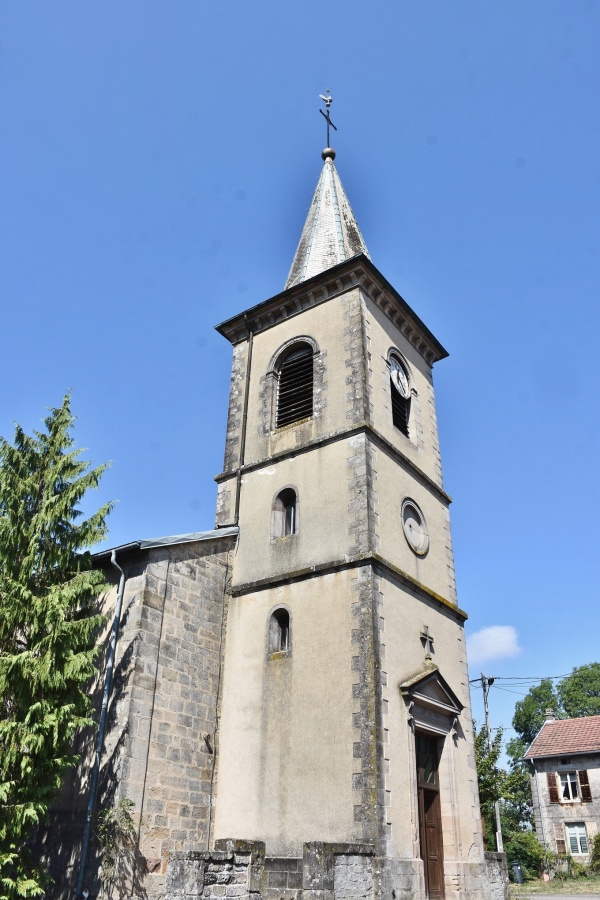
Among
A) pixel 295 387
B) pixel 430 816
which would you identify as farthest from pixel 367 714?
pixel 295 387

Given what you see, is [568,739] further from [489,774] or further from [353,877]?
[353,877]

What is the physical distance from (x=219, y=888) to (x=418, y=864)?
4.13 m

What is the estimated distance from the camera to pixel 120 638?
11672mm

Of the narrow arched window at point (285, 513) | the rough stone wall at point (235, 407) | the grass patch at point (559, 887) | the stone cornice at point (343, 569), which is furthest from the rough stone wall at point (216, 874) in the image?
the grass patch at point (559, 887)

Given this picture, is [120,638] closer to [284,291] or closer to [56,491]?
[56,491]

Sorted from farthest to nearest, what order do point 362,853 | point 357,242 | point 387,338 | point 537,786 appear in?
1. point 537,786
2. point 357,242
3. point 387,338
4. point 362,853

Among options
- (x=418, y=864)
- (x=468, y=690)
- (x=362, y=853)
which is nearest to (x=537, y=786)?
(x=468, y=690)

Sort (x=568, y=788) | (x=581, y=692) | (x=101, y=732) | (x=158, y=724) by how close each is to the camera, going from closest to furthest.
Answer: (x=101, y=732)
(x=158, y=724)
(x=568, y=788)
(x=581, y=692)

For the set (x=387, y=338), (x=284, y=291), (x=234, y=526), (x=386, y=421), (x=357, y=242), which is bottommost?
(x=234, y=526)

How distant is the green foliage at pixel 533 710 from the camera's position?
5181cm

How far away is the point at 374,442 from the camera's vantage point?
13891mm

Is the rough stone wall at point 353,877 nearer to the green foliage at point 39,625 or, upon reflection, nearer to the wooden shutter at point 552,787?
the green foliage at point 39,625

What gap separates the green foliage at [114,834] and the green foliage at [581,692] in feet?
152

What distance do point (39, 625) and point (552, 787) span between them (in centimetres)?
3208
